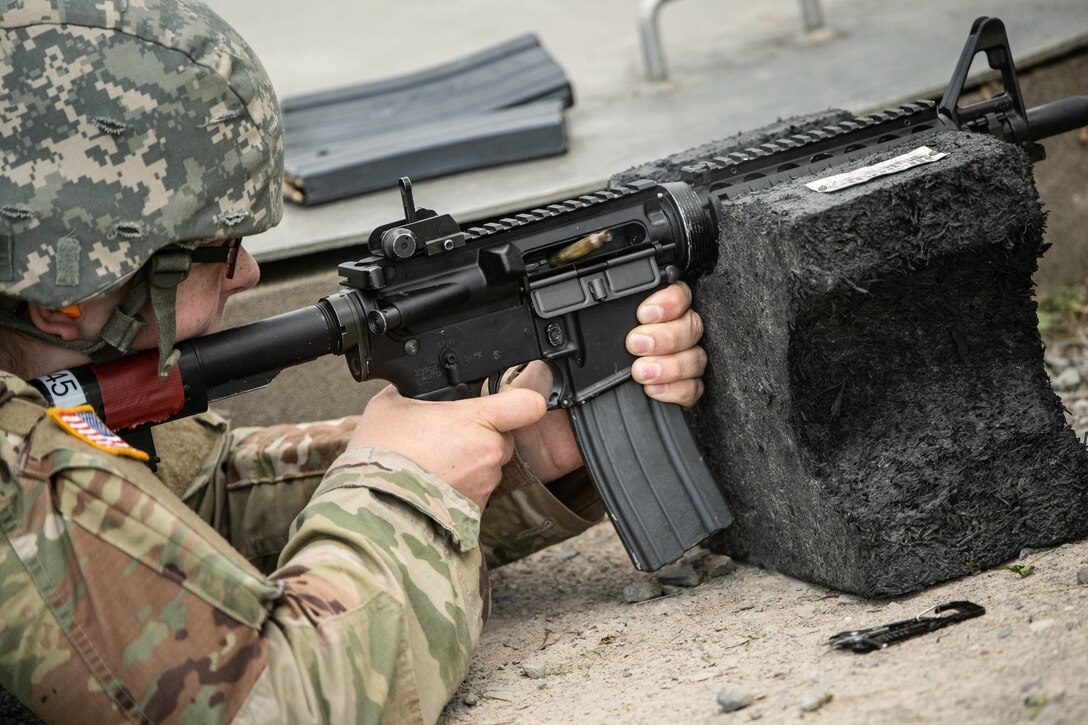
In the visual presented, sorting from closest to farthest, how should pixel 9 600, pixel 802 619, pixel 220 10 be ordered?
pixel 9 600 → pixel 802 619 → pixel 220 10

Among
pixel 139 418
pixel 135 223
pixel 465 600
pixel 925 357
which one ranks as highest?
pixel 135 223

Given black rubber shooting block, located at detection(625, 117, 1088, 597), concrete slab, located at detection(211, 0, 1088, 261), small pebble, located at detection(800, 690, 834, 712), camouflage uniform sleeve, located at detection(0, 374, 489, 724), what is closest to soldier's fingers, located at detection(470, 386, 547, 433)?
black rubber shooting block, located at detection(625, 117, 1088, 597)

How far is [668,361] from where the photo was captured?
2543 mm

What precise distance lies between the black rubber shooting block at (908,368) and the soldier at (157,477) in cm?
52

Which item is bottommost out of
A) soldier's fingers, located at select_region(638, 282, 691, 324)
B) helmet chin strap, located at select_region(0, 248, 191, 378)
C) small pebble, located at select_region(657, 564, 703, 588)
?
small pebble, located at select_region(657, 564, 703, 588)

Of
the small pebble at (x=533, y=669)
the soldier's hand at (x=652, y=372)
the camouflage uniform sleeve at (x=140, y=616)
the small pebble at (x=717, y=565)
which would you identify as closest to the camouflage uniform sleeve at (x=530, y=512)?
the soldier's hand at (x=652, y=372)

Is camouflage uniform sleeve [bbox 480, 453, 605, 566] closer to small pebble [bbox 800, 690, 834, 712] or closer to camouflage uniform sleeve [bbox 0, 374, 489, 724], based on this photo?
camouflage uniform sleeve [bbox 0, 374, 489, 724]

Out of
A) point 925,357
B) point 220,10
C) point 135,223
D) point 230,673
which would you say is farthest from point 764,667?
point 220,10

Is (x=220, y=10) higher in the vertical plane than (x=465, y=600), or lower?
higher

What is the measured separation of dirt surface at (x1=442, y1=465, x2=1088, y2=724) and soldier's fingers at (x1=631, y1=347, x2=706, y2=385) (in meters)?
0.47

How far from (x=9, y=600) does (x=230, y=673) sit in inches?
13.3

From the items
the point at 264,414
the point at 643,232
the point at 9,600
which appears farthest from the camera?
the point at 264,414

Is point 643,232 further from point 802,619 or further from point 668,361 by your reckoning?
point 802,619

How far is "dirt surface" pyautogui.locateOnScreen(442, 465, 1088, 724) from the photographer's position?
5.58ft
